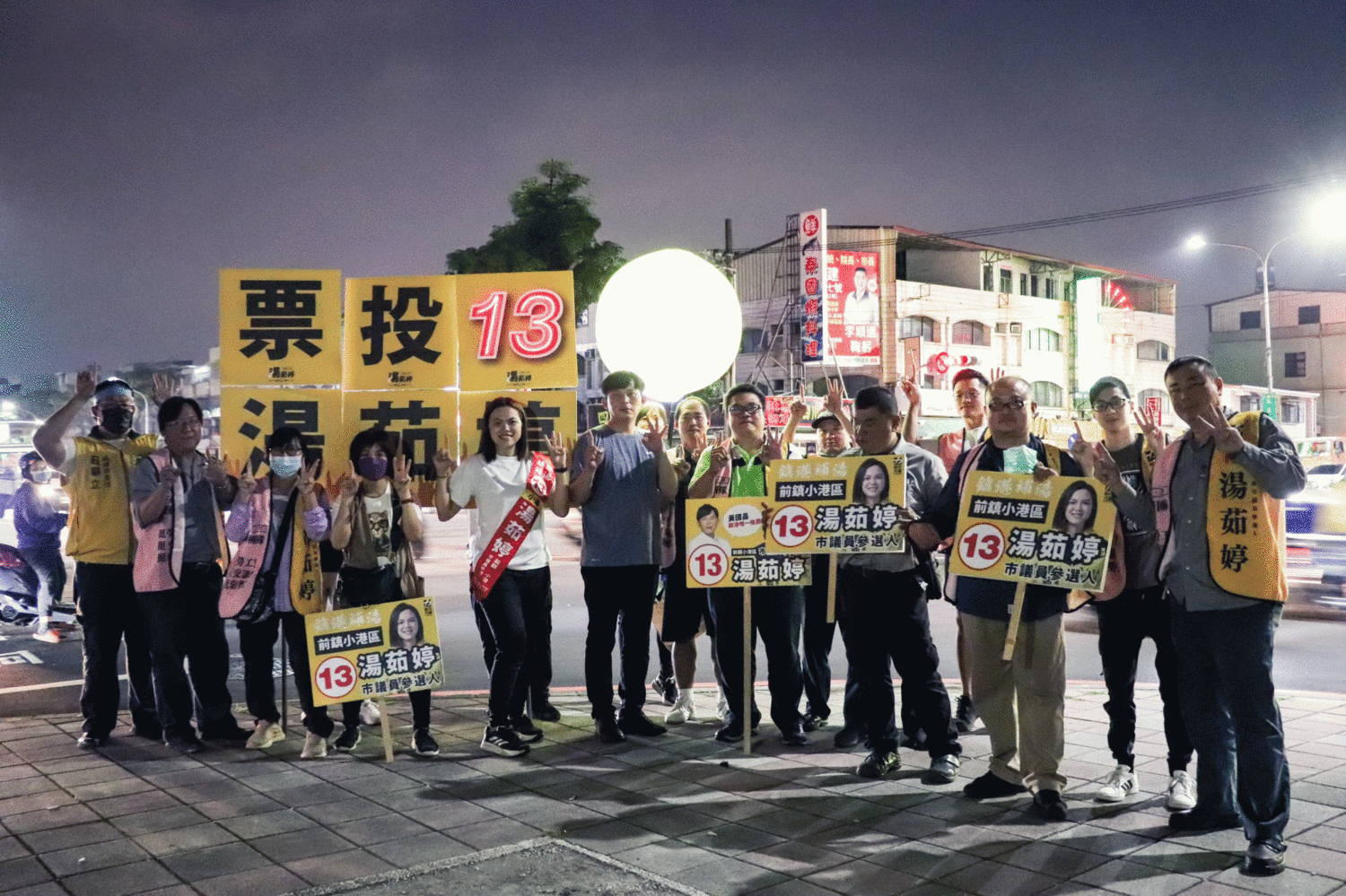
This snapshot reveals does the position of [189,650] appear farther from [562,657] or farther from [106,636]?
[562,657]

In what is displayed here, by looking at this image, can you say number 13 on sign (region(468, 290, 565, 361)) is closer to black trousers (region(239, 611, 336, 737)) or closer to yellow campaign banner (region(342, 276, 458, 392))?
yellow campaign banner (region(342, 276, 458, 392))

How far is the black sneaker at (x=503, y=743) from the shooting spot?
5.98 m

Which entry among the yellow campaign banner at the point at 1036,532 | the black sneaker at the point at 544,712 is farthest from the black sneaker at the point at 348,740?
the yellow campaign banner at the point at 1036,532

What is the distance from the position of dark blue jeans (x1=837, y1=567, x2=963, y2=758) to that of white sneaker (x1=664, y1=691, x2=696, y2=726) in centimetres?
141

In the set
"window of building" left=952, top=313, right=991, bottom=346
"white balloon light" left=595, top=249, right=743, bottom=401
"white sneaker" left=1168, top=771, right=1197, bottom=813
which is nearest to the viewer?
"white sneaker" left=1168, top=771, right=1197, bottom=813

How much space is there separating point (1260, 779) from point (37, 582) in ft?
36.3

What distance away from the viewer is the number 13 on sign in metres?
6.90

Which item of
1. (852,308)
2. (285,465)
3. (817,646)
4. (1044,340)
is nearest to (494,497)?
(285,465)

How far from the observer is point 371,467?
620 centimetres

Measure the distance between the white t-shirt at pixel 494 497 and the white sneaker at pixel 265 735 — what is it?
1.51 meters

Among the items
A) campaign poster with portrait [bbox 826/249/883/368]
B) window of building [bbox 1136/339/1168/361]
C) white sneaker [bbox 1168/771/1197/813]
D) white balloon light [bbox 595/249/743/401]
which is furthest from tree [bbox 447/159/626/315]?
window of building [bbox 1136/339/1168/361]

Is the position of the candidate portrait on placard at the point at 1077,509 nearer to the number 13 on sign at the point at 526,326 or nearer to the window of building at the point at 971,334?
the number 13 on sign at the point at 526,326

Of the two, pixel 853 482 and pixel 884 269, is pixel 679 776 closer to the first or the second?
pixel 853 482

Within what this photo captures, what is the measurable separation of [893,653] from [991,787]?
841 millimetres
